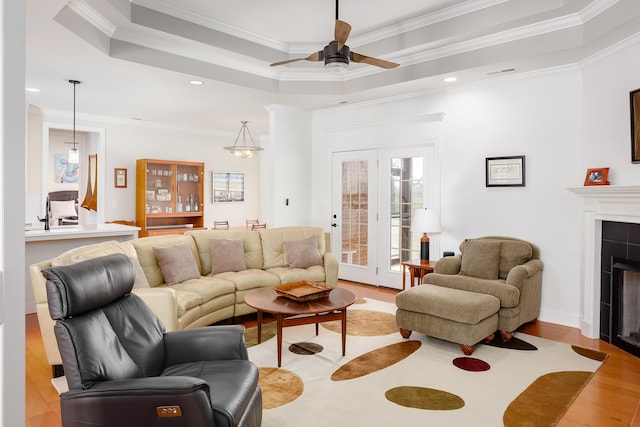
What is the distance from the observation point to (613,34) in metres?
3.56

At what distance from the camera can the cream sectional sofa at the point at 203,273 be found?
322 centimetres

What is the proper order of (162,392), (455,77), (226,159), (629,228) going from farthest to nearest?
(226,159), (455,77), (629,228), (162,392)

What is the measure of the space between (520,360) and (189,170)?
663 cm

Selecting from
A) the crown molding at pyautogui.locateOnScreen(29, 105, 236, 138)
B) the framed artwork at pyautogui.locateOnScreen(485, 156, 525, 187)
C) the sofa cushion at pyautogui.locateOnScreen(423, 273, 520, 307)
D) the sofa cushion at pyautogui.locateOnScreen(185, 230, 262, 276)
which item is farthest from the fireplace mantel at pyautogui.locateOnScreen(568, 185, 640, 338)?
the crown molding at pyautogui.locateOnScreen(29, 105, 236, 138)

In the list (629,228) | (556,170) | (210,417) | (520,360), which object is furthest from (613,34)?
(210,417)

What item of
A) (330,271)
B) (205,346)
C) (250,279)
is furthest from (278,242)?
(205,346)

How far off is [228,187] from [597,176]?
22.4ft

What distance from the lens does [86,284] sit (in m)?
2.05

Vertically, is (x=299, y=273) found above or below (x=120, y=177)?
below

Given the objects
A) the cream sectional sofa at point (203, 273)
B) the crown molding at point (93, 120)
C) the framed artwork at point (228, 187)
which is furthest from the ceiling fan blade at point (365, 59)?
the framed artwork at point (228, 187)

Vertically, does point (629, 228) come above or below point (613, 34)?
below

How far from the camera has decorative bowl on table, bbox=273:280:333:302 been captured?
3.49 m

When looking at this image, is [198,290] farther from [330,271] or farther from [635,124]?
[635,124]

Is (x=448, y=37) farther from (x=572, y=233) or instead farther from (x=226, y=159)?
(x=226, y=159)
